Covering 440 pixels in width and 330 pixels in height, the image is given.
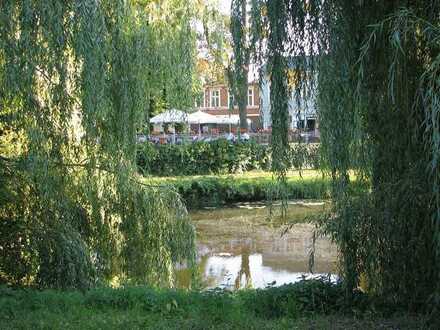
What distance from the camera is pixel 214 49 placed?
580cm

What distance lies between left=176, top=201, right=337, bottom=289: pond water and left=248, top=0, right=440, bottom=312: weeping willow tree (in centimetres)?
350

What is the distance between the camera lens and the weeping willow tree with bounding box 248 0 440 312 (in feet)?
10.4

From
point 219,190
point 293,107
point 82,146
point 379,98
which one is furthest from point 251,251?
point 293,107

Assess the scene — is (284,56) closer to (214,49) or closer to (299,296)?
(214,49)

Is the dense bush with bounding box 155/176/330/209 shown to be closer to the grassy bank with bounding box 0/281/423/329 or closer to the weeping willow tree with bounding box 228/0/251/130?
the grassy bank with bounding box 0/281/423/329

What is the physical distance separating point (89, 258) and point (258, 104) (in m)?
3.32

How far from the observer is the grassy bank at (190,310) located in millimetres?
5289

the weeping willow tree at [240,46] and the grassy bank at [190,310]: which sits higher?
the weeping willow tree at [240,46]

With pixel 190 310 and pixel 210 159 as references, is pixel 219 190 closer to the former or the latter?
pixel 210 159

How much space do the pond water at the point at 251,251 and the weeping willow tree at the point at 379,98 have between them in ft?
11.5

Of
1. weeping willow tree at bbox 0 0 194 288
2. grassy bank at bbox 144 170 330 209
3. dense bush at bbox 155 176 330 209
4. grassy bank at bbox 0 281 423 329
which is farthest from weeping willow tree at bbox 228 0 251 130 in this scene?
dense bush at bbox 155 176 330 209

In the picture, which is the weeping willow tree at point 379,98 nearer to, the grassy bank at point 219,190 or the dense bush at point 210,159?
the grassy bank at point 219,190

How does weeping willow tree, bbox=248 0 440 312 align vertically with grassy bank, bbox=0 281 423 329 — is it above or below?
above

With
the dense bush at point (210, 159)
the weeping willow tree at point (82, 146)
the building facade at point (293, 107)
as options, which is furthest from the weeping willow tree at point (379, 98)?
the dense bush at point (210, 159)
